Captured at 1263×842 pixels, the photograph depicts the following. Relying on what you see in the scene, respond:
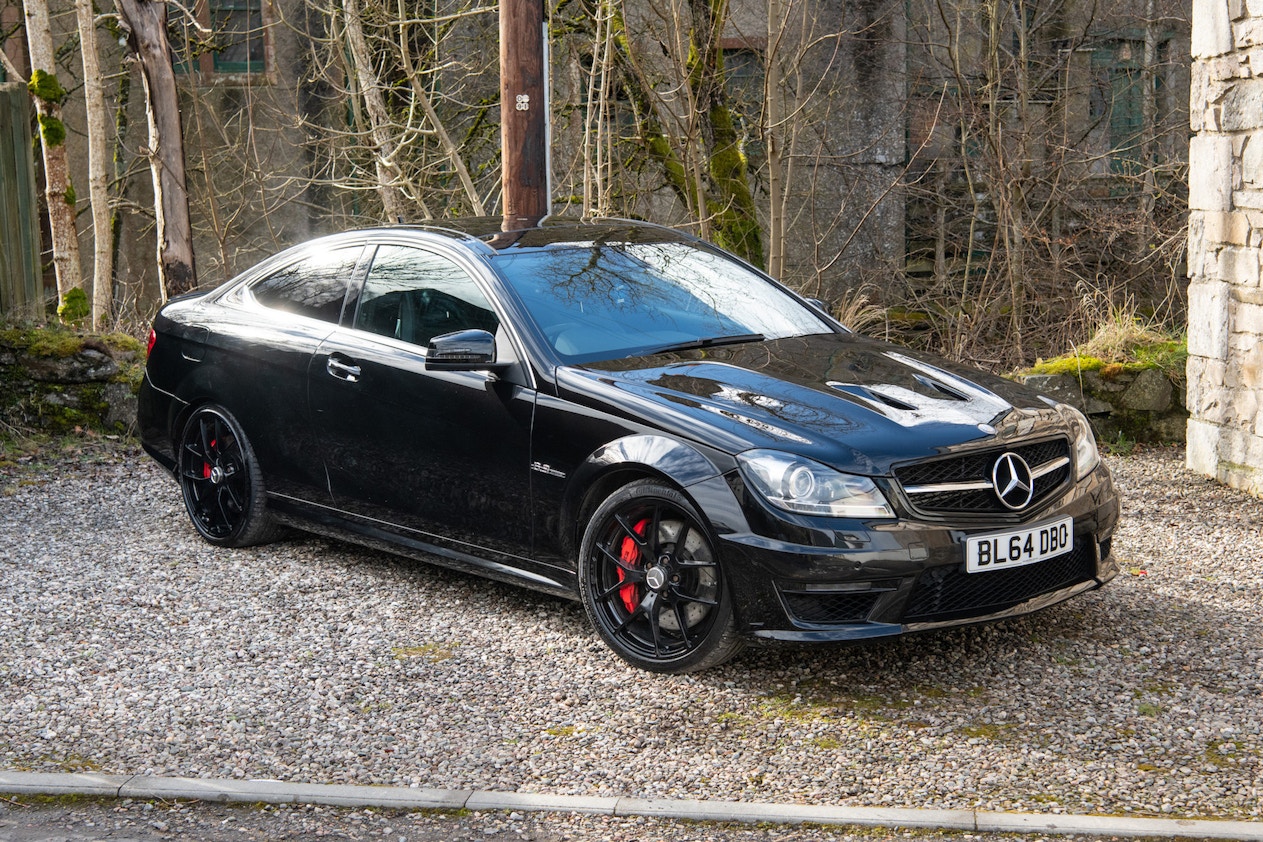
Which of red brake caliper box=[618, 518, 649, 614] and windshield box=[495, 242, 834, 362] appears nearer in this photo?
red brake caliper box=[618, 518, 649, 614]

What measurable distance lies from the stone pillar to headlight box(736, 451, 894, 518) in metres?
4.33

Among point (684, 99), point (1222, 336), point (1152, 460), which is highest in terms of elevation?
point (684, 99)

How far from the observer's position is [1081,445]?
5387 millimetres

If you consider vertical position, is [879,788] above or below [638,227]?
below

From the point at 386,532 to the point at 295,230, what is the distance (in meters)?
12.2

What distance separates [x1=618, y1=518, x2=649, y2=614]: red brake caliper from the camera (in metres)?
5.08

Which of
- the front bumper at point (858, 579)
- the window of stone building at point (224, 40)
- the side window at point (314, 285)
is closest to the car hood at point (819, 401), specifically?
the front bumper at point (858, 579)

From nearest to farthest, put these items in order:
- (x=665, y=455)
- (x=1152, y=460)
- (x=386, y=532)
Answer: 1. (x=665, y=455)
2. (x=386, y=532)
3. (x=1152, y=460)

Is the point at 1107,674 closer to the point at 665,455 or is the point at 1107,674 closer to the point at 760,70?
the point at 665,455

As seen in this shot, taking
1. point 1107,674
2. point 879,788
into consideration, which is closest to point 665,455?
point 879,788

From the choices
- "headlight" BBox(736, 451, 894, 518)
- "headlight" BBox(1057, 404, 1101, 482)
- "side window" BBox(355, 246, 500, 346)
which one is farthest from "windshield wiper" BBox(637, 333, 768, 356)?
"headlight" BBox(1057, 404, 1101, 482)

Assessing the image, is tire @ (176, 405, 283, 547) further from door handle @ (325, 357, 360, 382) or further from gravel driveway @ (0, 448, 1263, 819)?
door handle @ (325, 357, 360, 382)

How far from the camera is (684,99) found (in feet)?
44.5

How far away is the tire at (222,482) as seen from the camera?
6.87 m
